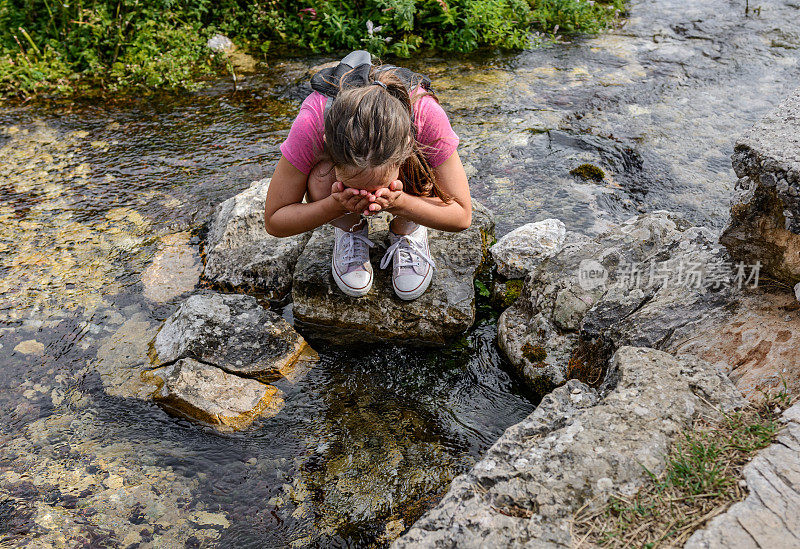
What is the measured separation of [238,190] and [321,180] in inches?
84.7

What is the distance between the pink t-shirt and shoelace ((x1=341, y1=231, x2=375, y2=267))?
649mm

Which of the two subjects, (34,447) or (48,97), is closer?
(34,447)

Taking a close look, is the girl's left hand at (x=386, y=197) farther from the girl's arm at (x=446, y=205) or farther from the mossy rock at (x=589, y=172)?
the mossy rock at (x=589, y=172)

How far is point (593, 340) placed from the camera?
3398mm

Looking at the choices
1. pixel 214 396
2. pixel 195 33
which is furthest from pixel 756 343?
pixel 195 33

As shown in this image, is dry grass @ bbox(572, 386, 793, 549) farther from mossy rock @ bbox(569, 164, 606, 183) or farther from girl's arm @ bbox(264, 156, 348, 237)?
mossy rock @ bbox(569, 164, 606, 183)

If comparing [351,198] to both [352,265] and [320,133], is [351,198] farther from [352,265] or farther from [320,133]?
[352,265]

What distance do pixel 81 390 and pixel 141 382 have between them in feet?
1.18

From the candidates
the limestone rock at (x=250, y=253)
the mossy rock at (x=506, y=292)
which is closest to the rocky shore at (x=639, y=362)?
the mossy rock at (x=506, y=292)

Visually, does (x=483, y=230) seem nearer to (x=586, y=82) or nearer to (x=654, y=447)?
(x=654, y=447)

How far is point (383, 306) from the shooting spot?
12.9ft

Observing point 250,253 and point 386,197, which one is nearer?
point 386,197

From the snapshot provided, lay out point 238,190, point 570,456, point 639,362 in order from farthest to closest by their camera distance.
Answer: point 238,190, point 639,362, point 570,456

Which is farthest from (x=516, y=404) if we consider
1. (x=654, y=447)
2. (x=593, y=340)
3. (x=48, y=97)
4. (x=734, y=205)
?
(x=48, y=97)
